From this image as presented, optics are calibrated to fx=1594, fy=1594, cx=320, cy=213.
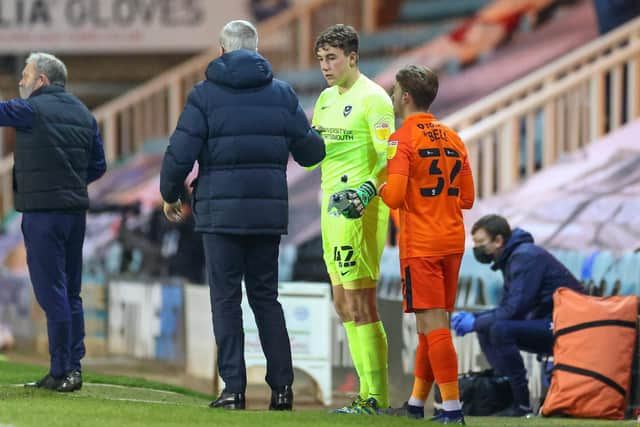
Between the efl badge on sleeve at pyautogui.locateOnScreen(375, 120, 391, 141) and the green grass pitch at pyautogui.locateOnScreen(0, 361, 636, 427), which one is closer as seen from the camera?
the green grass pitch at pyautogui.locateOnScreen(0, 361, 636, 427)

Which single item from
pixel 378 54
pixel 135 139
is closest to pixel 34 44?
pixel 135 139

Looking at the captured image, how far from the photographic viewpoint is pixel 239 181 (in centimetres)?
695

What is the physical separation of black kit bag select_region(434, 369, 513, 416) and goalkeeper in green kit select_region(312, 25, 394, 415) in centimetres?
114

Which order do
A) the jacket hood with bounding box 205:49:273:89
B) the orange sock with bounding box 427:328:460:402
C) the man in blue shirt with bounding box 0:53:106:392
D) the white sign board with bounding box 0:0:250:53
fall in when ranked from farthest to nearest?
the white sign board with bounding box 0:0:250:53
the man in blue shirt with bounding box 0:53:106:392
the jacket hood with bounding box 205:49:273:89
the orange sock with bounding box 427:328:460:402

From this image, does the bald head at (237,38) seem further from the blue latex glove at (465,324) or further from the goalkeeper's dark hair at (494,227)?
the blue latex glove at (465,324)

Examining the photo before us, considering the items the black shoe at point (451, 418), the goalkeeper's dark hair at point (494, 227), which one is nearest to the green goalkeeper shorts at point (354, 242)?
the black shoe at point (451, 418)

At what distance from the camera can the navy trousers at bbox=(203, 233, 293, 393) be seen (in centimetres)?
704

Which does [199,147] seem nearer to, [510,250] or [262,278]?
[262,278]

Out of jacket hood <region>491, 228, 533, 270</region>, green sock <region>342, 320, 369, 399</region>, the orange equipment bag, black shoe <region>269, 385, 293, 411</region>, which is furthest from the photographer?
jacket hood <region>491, 228, 533, 270</region>

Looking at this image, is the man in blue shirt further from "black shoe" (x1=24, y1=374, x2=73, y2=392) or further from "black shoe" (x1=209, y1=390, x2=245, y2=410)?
"black shoe" (x1=209, y1=390, x2=245, y2=410)

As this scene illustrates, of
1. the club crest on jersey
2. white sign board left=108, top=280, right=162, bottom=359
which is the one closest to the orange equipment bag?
the club crest on jersey

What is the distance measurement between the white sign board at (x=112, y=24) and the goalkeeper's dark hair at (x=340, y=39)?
443 inches

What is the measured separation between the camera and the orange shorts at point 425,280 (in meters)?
6.89

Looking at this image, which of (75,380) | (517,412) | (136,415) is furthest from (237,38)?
(517,412)
